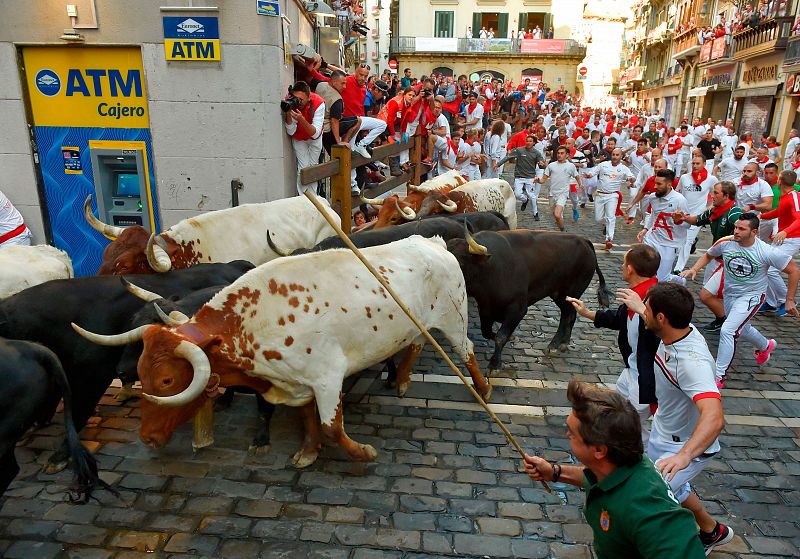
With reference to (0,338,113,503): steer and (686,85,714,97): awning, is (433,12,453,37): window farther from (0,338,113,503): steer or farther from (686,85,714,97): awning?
(0,338,113,503): steer

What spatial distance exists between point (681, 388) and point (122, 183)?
8.14m

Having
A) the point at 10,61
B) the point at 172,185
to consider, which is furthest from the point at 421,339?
the point at 10,61

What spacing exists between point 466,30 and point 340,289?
5931cm

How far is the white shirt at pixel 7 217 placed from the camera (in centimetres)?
768

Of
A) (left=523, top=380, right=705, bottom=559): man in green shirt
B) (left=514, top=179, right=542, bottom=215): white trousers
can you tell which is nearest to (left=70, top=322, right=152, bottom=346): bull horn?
(left=523, top=380, right=705, bottom=559): man in green shirt

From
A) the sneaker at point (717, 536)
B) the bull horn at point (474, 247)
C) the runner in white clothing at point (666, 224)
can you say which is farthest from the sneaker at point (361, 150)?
the sneaker at point (717, 536)

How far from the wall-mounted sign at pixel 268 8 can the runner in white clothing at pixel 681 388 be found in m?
6.17

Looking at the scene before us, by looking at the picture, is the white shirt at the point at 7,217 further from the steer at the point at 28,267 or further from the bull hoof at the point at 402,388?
the bull hoof at the point at 402,388

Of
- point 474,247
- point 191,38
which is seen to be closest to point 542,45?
point 191,38

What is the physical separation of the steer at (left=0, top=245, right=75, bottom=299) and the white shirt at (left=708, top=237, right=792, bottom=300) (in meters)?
7.38

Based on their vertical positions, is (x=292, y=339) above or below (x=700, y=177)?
below

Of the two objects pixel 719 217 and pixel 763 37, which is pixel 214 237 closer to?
pixel 719 217

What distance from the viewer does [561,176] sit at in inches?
528

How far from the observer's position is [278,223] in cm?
715
